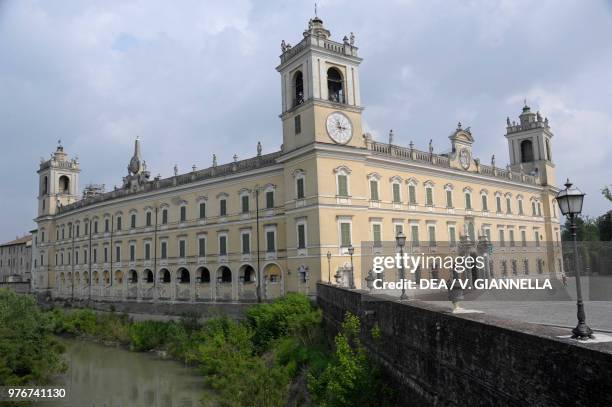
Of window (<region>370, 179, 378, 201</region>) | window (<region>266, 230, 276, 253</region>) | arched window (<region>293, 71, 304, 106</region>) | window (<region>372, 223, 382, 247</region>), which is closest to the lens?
arched window (<region>293, 71, 304, 106</region>)

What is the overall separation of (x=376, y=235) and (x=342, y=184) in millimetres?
4328

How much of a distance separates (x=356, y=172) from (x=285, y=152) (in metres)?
4.48

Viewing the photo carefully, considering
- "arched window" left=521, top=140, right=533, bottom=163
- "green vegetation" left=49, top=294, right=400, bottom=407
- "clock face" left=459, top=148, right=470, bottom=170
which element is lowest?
"green vegetation" left=49, top=294, right=400, bottom=407

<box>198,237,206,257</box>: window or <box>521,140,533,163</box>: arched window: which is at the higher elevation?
<box>521,140,533,163</box>: arched window

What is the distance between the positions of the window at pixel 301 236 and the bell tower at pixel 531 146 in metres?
28.5

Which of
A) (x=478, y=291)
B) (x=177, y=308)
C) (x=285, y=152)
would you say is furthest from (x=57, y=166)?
(x=478, y=291)

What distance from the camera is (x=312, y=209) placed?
28172 millimetres

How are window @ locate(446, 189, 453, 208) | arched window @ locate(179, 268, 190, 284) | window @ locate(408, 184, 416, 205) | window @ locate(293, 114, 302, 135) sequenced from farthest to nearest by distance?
arched window @ locate(179, 268, 190, 284) → window @ locate(446, 189, 453, 208) → window @ locate(408, 184, 416, 205) → window @ locate(293, 114, 302, 135)

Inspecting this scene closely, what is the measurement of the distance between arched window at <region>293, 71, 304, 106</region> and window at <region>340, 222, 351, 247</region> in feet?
26.2

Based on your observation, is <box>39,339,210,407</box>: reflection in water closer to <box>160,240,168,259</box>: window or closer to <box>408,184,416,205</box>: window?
<box>160,240,168,259</box>: window

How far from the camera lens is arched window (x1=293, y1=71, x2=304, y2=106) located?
30.4m

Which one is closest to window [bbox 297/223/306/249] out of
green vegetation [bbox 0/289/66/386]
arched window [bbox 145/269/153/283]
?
green vegetation [bbox 0/289/66/386]

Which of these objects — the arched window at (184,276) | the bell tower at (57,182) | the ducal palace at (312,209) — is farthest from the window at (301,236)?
the bell tower at (57,182)

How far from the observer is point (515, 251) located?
131 feet
